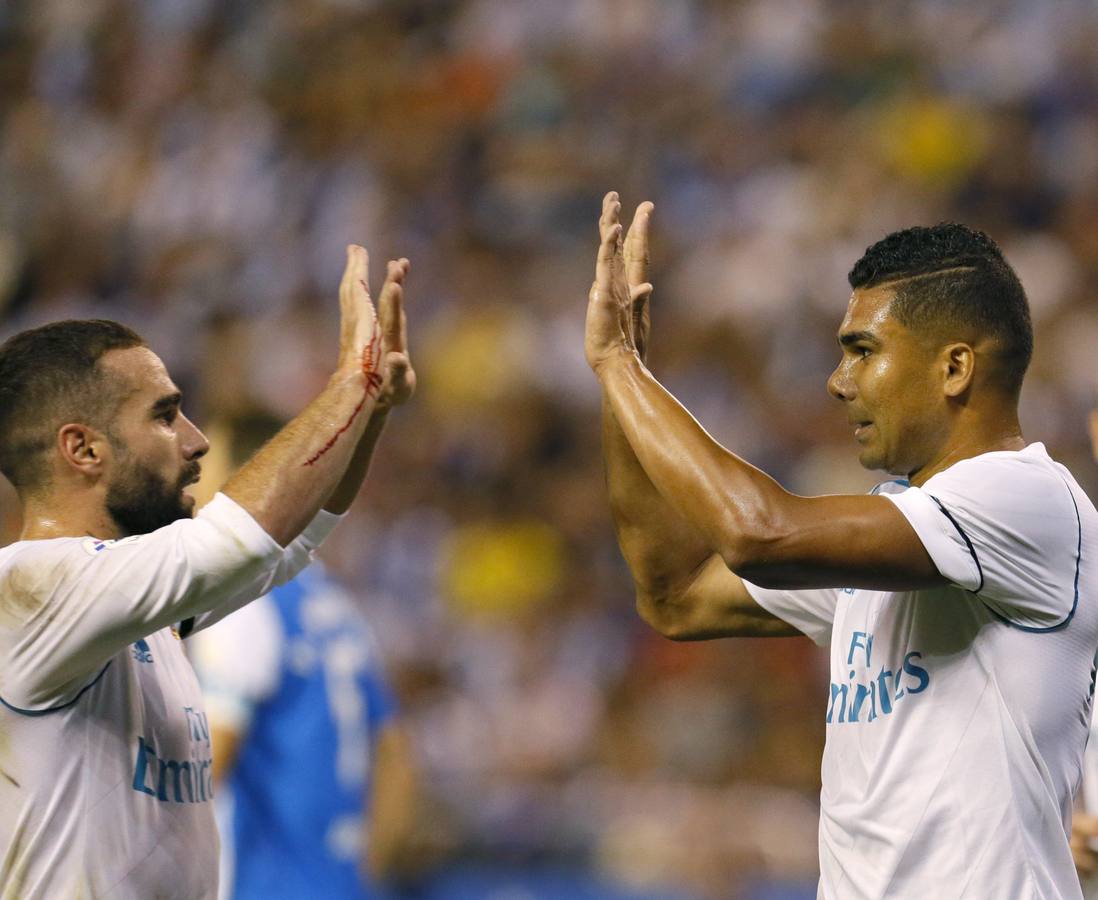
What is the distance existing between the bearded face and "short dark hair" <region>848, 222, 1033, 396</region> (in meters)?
1.67

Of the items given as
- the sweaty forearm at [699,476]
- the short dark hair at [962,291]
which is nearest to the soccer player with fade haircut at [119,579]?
the sweaty forearm at [699,476]

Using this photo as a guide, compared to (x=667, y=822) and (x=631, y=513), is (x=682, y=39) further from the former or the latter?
(x=631, y=513)

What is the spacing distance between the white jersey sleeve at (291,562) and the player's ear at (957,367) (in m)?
1.59

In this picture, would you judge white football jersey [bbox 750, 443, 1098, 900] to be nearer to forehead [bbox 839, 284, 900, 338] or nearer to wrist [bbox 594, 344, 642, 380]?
forehead [bbox 839, 284, 900, 338]

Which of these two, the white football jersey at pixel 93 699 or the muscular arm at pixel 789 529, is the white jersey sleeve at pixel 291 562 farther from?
the muscular arm at pixel 789 529

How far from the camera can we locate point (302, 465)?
3.34 m

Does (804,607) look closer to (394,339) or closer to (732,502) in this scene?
(732,502)

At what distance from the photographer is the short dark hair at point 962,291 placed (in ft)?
10.7

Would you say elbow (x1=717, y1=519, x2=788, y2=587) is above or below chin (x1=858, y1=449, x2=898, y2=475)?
below

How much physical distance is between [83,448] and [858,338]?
1.74 m

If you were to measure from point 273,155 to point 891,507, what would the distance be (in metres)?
9.61

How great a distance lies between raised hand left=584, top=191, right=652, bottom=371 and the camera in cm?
344

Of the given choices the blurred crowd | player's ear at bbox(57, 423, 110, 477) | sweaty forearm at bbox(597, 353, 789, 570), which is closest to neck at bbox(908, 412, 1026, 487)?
sweaty forearm at bbox(597, 353, 789, 570)

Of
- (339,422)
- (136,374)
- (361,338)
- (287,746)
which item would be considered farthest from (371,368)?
(287,746)
